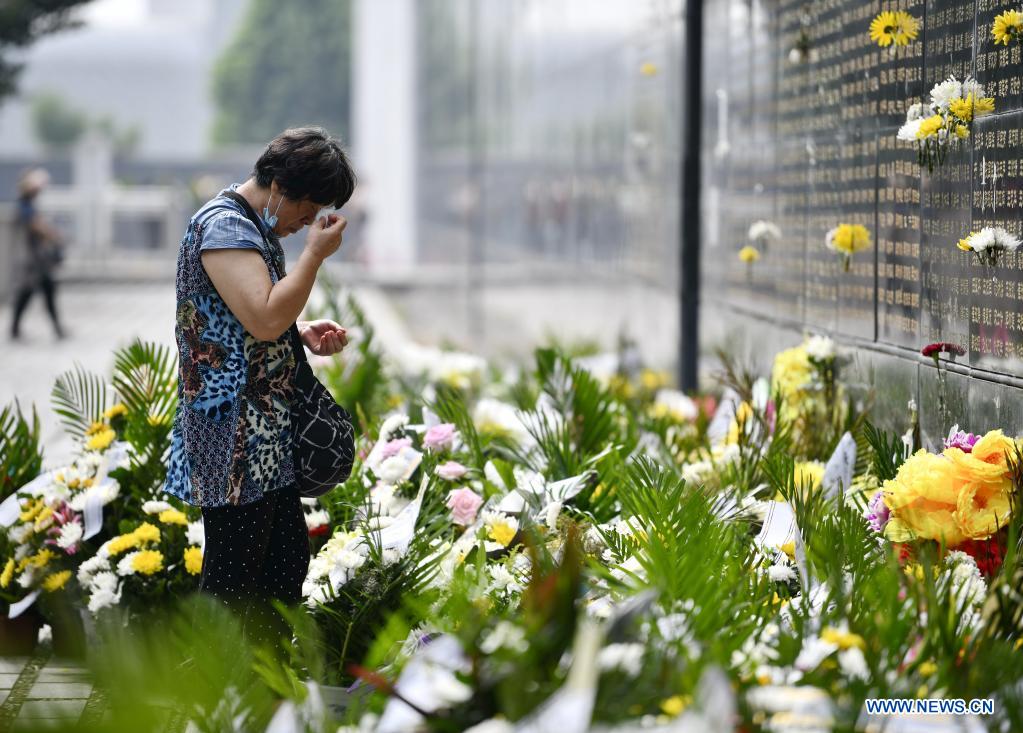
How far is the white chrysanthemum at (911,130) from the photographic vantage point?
376cm

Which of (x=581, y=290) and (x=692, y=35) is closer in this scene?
(x=692, y=35)

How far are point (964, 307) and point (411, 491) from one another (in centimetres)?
152

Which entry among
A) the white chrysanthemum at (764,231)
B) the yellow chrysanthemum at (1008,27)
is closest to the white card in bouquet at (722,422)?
the white chrysanthemum at (764,231)

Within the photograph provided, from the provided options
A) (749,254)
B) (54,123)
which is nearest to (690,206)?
(749,254)

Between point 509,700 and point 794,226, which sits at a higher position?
point 794,226

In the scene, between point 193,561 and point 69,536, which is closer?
point 193,561

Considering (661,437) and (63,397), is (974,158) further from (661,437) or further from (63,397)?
(63,397)

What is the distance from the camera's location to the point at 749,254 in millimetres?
5875

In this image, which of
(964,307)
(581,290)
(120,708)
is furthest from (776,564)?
(581,290)

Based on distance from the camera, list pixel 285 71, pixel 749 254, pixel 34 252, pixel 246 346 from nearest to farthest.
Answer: pixel 246 346
pixel 749 254
pixel 34 252
pixel 285 71

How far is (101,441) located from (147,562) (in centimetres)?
60

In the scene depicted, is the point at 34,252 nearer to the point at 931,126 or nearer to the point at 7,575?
the point at 7,575

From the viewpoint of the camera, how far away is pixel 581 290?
33.7 ft

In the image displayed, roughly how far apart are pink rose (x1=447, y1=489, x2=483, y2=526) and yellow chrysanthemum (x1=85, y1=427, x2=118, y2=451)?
1090 millimetres
